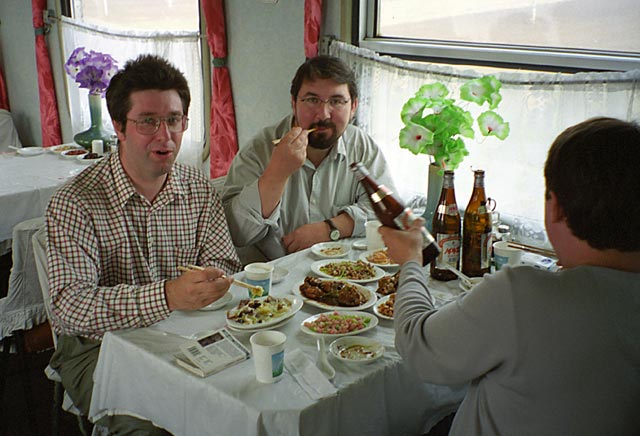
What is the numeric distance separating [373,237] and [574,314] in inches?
45.5

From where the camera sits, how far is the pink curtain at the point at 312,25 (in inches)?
116

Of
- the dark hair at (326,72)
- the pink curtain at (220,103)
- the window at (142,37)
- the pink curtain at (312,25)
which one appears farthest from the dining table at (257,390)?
the window at (142,37)

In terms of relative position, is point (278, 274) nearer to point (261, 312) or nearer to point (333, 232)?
point (261, 312)

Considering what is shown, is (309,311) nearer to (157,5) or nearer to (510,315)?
(510,315)

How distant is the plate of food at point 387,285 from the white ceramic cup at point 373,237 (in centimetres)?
27

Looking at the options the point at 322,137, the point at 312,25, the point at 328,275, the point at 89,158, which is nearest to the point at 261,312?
the point at 328,275

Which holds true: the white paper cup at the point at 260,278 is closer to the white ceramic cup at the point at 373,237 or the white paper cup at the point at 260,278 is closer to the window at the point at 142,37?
the white ceramic cup at the point at 373,237

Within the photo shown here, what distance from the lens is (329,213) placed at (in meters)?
2.52

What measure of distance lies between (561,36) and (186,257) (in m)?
1.54

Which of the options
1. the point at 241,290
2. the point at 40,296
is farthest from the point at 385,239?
the point at 40,296

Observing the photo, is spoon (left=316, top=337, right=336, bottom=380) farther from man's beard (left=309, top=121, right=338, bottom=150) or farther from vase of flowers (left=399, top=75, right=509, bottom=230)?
man's beard (left=309, top=121, right=338, bottom=150)

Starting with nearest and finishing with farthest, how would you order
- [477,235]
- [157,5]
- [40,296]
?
[477,235] → [40,296] → [157,5]

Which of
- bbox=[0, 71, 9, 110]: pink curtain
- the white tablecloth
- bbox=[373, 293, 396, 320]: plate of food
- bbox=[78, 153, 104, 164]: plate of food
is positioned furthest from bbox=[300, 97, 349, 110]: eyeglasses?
bbox=[0, 71, 9, 110]: pink curtain

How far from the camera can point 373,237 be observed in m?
2.14
